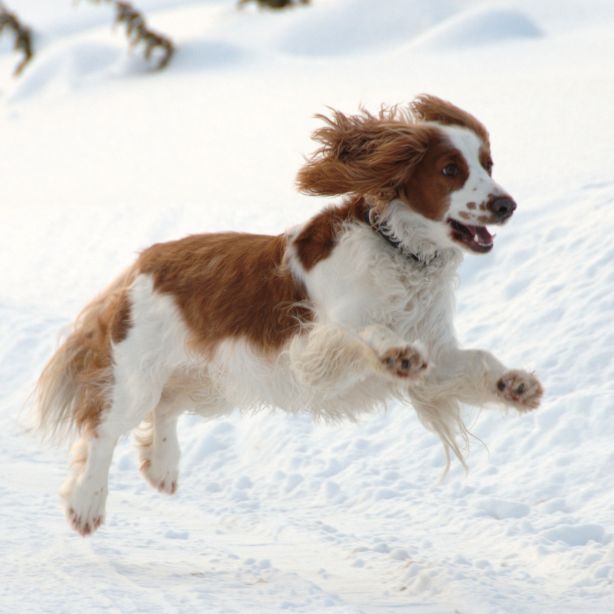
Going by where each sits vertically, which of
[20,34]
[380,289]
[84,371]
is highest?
[380,289]

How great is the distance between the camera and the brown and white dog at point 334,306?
13.4 ft

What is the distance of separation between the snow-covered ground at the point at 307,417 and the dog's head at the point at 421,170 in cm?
122

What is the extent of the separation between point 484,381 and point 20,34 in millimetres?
17158

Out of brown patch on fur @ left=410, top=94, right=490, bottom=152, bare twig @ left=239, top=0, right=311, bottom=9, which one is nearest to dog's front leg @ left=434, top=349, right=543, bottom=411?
brown patch on fur @ left=410, top=94, right=490, bottom=152

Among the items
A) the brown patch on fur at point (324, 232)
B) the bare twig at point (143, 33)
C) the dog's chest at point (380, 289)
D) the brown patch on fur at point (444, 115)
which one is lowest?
the bare twig at point (143, 33)

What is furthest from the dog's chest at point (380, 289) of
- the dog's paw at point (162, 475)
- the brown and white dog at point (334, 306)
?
the dog's paw at point (162, 475)

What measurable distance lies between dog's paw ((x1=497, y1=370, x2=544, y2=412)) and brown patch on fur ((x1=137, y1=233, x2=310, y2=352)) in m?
0.75

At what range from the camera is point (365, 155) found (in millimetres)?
4293

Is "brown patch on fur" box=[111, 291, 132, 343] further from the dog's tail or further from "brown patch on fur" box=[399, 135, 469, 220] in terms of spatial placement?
"brown patch on fur" box=[399, 135, 469, 220]

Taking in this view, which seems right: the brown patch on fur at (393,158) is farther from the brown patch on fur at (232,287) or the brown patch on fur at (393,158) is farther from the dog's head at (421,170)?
the brown patch on fur at (232,287)

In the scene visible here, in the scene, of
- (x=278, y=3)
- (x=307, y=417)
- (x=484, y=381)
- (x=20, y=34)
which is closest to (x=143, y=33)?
(x=278, y=3)

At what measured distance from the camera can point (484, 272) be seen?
7.71m

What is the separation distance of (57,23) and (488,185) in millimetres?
20357

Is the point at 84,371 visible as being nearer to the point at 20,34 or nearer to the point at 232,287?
the point at 232,287
